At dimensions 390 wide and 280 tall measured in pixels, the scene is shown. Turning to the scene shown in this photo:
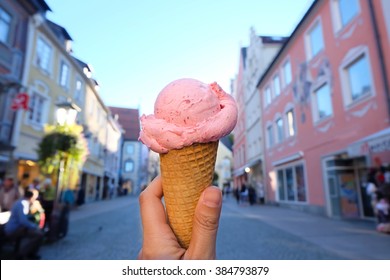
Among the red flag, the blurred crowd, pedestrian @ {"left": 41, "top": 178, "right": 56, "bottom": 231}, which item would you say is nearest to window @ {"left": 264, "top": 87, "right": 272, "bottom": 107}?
the red flag

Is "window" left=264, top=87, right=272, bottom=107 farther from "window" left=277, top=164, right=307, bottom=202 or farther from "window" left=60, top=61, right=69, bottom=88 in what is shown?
"window" left=60, top=61, right=69, bottom=88

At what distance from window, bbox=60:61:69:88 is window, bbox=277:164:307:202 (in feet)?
39.4

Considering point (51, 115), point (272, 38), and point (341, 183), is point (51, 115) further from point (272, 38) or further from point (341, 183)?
point (272, 38)

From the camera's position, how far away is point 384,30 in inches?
286

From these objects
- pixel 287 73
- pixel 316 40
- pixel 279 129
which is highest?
pixel 316 40

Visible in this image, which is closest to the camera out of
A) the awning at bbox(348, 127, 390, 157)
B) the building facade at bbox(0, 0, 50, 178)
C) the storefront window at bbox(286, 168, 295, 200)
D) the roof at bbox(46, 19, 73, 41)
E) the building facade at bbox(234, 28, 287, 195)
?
the roof at bbox(46, 19, 73, 41)

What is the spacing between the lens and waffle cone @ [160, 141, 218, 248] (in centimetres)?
137

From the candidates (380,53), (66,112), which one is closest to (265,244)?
(66,112)

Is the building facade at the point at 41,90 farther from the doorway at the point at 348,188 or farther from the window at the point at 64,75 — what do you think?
the doorway at the point at 348,188

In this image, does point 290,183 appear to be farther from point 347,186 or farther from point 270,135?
point 347,186

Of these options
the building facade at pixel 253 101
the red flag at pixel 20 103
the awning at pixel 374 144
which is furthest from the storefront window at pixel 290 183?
the red flag at pixel 20 103

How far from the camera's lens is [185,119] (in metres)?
1.34

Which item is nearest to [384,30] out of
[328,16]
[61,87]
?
[328,16]

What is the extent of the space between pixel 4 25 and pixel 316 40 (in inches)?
490
